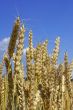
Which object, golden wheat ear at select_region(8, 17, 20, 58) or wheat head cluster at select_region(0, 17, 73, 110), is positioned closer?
wheat head cluster at select_region(0, 17, 73, 110)

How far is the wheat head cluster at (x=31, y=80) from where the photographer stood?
1429 mm

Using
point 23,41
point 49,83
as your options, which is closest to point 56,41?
point 23,41

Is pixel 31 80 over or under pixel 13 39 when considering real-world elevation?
under

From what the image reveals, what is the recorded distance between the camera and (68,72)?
2816 mm

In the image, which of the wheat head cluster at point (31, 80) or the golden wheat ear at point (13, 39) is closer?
the wheat head cluster at point (31, 80)

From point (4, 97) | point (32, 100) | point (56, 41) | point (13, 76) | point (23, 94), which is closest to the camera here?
point (32, 100)

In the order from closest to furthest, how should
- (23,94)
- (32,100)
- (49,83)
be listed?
1. (32,100)
2. (23,94)
3. (49,83)

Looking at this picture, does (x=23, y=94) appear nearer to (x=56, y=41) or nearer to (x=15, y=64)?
(x=15, y=64)

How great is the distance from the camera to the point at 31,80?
1.51m

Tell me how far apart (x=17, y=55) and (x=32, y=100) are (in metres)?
0.89

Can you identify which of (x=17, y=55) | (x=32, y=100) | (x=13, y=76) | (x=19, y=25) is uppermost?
(x=19, y=25)

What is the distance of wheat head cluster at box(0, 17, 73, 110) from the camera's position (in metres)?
1.43

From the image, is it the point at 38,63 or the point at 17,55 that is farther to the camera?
the point at 38,63

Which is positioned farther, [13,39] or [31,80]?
[13,39]
